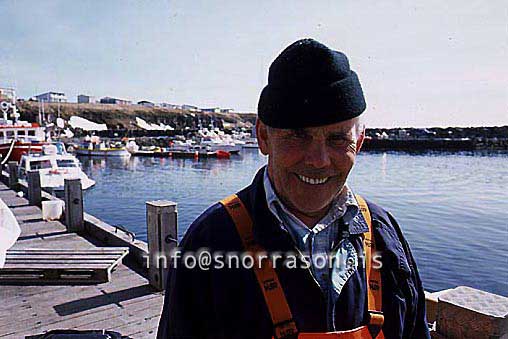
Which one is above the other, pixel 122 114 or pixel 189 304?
pixel 122 114

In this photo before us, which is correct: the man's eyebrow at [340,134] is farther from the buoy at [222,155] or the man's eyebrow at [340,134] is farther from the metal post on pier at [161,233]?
the buoy at [222,155]

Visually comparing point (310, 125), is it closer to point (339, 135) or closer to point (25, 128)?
point (339, 135)

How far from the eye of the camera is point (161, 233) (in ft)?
18.0

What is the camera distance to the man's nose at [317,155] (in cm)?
164

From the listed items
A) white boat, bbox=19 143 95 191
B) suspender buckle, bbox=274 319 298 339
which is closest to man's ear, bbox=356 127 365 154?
suspender buckle, bbox=274 319 298 339

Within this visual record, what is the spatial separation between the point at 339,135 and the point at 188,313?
2.63 ft

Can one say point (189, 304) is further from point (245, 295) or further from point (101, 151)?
point (101, 151)

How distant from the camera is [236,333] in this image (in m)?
1.61

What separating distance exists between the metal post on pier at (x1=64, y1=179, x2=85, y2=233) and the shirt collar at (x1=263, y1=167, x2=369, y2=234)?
768 cm

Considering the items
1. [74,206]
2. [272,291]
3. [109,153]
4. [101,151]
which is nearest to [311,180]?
[272,291]

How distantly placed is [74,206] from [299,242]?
7.80 meters

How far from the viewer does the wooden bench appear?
5.92 m

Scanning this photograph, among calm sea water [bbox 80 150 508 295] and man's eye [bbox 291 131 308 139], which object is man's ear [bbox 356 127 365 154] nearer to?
man's eye [bbox 291 131 308 139]

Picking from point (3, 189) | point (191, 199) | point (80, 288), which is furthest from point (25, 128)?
point (80, 288)
